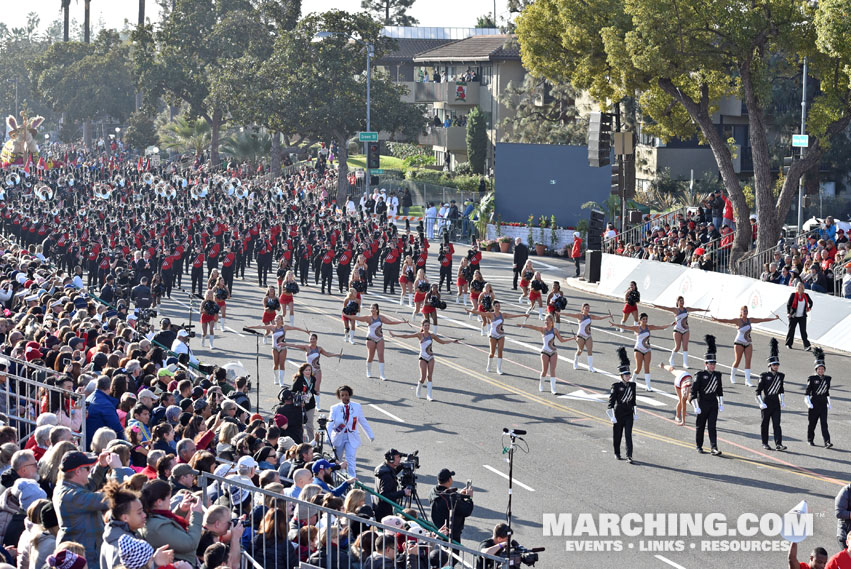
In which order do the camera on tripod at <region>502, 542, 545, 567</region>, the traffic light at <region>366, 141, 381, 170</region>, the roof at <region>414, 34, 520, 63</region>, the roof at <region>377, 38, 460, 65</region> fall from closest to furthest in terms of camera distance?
the camera on tripod at <region>502, 542, 545, 567</region> → the traffic light at <region>366, 141, 381, 170</region> → the roof at <region>414, 34, 520, 63</region> → the roof at <region>377, 38, 460, 65</region>

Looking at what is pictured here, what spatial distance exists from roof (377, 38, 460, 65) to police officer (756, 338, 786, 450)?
63.0m

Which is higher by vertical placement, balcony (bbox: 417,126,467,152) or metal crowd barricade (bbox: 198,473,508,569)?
balcony (bbox: 417,126,467,152)

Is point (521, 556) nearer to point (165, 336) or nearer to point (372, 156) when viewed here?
point (165, 336)

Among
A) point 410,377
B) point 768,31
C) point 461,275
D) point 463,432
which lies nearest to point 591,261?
point 461,275

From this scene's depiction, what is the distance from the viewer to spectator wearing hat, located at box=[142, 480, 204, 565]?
898 cm

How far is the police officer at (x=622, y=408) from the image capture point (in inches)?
741

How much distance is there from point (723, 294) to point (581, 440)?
1298cm

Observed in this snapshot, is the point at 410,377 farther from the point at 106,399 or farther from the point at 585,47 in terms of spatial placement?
the point at 585,47

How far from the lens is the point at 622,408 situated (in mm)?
18938

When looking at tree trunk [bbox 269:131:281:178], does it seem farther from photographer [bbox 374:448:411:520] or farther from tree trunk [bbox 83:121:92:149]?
photographer [bbox 374:448:411:520]

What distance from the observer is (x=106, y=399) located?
14.2 meters

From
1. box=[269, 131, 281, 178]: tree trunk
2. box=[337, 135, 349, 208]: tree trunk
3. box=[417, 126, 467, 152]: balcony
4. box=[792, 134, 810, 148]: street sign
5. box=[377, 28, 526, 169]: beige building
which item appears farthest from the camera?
box=[269, 131, 281, 178]: tree trunk

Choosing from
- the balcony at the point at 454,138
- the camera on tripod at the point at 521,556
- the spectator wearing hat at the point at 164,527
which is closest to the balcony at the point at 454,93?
the balcony at the point at 454,138

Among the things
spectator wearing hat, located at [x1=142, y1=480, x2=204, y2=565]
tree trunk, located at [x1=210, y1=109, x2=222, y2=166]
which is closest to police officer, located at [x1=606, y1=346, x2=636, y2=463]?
spectator wearing hat, located at [x1=142, y1=480, x2=204, y2=565]
